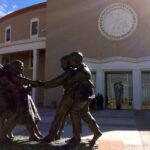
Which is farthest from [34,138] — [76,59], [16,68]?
[76,59]

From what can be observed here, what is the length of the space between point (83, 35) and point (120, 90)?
6.12 metres

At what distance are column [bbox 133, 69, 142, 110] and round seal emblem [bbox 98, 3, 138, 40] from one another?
3.58 m

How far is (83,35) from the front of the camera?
30.4 meters

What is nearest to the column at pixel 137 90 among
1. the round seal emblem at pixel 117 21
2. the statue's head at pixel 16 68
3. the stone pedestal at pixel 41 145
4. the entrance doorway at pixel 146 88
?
the entrance doorway at pixel 146 88

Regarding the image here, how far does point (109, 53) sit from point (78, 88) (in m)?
23.3

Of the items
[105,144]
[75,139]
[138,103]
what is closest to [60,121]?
[75,139]

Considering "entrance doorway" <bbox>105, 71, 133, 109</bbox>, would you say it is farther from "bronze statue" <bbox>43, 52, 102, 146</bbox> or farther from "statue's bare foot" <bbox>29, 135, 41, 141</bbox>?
"bronze statue" <bbox>43, 52, 102, 146</bbox>

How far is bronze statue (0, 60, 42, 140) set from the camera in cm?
645

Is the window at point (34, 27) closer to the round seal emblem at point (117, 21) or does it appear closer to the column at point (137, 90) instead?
the round seal emblem at point (117, 21)

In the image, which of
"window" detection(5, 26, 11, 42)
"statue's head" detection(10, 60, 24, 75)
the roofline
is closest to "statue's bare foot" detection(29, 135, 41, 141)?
"statue's head" detection(10, 60, 24, 75)

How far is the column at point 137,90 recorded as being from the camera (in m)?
27.6

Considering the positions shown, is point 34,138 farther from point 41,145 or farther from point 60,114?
point 60,114

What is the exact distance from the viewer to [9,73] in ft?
21.9

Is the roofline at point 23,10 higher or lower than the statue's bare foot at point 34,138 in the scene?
higher
